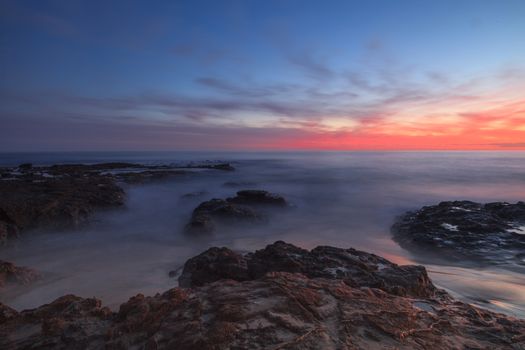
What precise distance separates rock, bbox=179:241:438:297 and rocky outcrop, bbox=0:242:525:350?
74cm

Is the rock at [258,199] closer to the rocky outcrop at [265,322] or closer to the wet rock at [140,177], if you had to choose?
the wet rock at [140,177]

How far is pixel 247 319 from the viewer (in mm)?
2562

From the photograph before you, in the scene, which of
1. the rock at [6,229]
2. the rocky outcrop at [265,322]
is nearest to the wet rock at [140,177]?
the rock at [6,229]

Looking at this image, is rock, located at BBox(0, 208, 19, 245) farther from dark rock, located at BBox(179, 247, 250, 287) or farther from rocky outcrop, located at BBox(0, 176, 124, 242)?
dark rock, located at BBox(179, 247, 250, 287)

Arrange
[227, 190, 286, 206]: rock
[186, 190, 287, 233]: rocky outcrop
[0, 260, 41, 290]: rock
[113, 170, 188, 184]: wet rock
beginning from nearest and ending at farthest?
[0, 260, 41, 290]: rock → [186, 190, 287, 233]: rocky outcrop → [227, 190, 286, 206]: rock → [113, 170, 188, 184]: wet rock

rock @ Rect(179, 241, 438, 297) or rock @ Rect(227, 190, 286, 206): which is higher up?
rock @ Rect(179, 241, 438, 297)

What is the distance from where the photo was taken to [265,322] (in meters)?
2.54

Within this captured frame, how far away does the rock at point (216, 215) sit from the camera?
9.70 meters

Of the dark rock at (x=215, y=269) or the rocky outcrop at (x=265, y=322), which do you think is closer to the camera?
the rocky outcrop at (x=265, y=322)

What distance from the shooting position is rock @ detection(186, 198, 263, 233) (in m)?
9.70

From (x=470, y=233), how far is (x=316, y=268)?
686cm

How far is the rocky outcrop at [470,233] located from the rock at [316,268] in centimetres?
416

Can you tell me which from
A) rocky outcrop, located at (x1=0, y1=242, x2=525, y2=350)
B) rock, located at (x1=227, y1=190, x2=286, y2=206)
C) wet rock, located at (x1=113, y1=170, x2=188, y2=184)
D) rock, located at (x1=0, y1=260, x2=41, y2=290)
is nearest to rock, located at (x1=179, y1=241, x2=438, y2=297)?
rocky outcrop, located at (x1=0, y1=242, x2=525, y2=350)

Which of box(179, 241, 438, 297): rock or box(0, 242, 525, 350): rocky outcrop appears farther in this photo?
box(179, 241, 438, 297): rock
